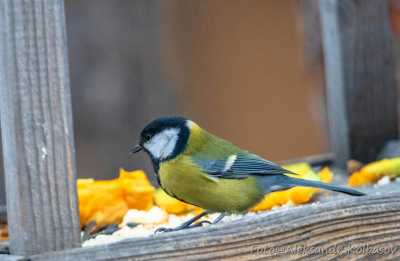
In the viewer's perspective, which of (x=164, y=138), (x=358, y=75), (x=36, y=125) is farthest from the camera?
(x=358, y=75)

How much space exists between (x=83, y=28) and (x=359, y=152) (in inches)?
119

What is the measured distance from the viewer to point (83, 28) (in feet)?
21.2

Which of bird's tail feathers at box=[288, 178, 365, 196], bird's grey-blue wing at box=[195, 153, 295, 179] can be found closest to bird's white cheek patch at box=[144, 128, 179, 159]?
bird's grey-blue wing at box=[195, 153, 295, 179]

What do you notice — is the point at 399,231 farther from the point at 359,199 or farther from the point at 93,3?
the point at 93,3

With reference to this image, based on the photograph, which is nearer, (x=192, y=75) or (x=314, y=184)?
(x=314, y=184)

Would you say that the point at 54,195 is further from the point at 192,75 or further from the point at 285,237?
the point at 192,75

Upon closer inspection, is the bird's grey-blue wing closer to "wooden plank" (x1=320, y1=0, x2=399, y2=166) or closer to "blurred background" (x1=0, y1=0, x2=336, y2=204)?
"wooden plank" (x1=320, y1=0, x2=399, y2=166)

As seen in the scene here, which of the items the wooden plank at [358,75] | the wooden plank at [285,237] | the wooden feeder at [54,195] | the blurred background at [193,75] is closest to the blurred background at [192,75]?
the blurred background at [193,75]

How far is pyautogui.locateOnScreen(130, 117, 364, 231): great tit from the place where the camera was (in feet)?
9.88

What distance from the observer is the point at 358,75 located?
396 cm

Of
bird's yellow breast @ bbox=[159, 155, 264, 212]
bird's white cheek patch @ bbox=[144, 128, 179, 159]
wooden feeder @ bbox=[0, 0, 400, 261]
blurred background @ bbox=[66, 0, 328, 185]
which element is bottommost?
blurred background @ bbox=[66, 0, 328, 185]

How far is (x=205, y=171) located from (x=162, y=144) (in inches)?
7.4

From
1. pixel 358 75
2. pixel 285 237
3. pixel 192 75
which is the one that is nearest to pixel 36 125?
pixel 285 237

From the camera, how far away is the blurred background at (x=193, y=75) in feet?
21.2
